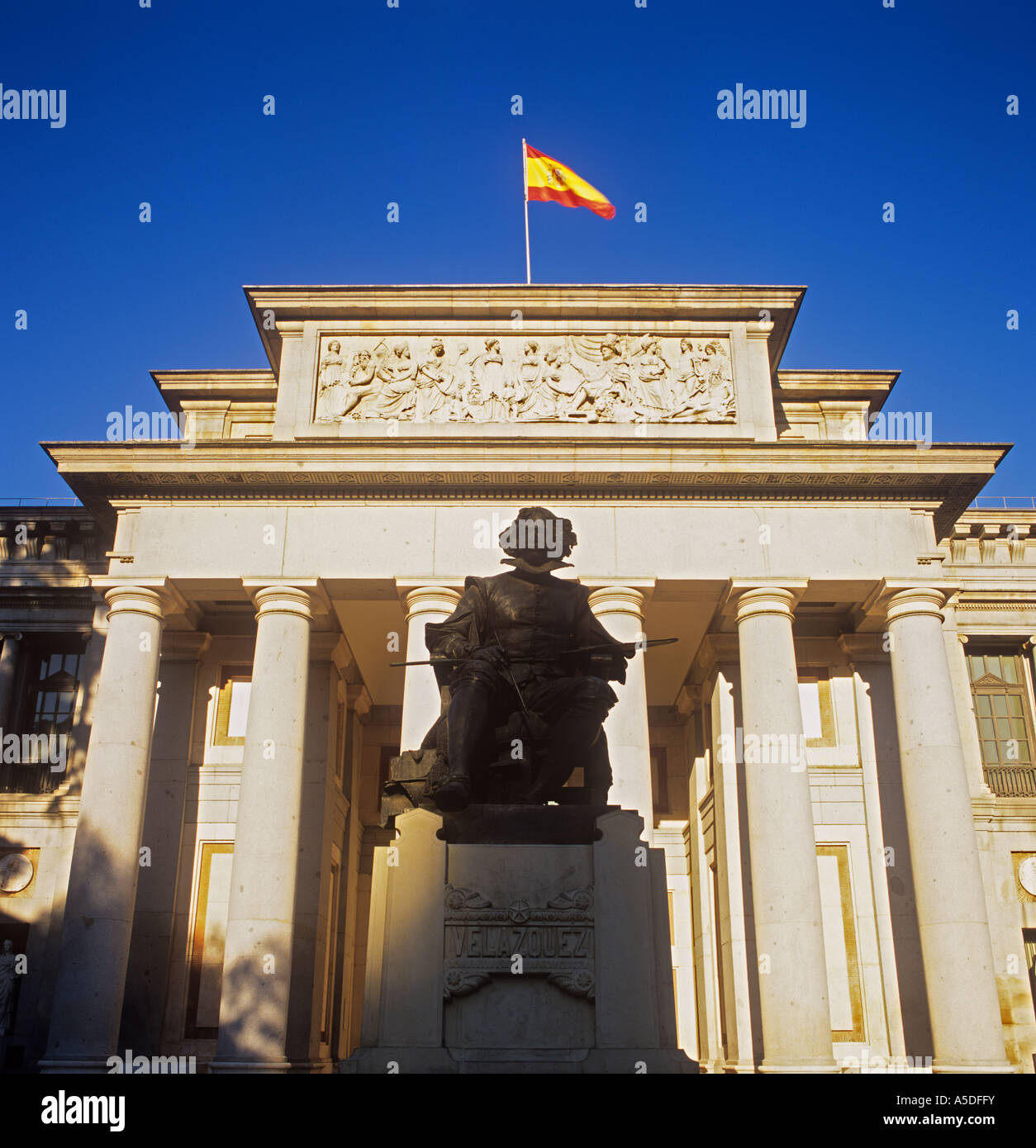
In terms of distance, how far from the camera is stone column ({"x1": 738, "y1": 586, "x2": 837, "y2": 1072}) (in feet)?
75.8

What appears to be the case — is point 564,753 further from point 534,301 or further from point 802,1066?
point 534,301

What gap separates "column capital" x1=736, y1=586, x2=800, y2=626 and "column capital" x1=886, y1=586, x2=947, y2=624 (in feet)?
8.06

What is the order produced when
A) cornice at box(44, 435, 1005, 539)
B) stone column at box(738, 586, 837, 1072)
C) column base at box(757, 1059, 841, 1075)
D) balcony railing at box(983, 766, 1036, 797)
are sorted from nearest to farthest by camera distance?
column base at box(757, 1059, 841, 1075)
stone column at box(738, 586, 837, 1072)
cornice at box(44, 435, 1005, 539)
balcony railing at box(983, 766, 1036, 797)

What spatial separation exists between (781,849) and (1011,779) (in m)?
10.2

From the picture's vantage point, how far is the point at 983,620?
3238cm

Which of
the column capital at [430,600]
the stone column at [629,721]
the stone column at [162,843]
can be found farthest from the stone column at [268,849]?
the stone column at [629,721]

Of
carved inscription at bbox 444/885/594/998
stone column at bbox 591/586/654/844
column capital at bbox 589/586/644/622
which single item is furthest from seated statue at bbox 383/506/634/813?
column capital at bbox 589/586/644/622

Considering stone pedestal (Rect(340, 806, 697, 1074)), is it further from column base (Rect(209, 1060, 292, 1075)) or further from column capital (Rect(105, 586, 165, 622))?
column capital (Rect(105, 586, 165, 622))

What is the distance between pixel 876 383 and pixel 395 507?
14.9m

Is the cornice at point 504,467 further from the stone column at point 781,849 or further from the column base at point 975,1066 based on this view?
the column base at point 975,1066

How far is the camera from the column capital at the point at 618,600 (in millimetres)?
26172

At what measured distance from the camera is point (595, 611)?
87.6 feet

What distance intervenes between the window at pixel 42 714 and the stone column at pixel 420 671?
37.9 feet
